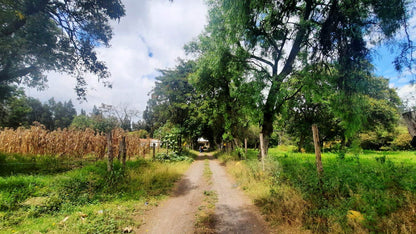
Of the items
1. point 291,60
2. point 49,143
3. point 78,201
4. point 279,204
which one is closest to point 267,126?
point 291,60

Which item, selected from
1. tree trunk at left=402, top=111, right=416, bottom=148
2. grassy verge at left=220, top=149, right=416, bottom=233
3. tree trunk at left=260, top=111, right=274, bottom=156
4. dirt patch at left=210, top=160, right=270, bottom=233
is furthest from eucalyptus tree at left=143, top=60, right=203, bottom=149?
tree trunk at left=402, top=111, right=416, bottom=148

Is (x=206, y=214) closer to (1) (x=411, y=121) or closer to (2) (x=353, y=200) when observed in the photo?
(2) (x=353, y=200)

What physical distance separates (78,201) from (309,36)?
1017 centimetres

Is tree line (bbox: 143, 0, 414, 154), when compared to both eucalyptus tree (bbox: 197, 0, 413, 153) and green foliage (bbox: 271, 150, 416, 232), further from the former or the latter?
green foliage (bbox: 271, 150, 416, 232)

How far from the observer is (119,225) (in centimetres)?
378

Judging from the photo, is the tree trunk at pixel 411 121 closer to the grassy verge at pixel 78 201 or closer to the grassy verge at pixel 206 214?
the grassy verge at pixel 206 214

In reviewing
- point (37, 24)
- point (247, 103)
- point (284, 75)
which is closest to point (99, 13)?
point (37, 24)

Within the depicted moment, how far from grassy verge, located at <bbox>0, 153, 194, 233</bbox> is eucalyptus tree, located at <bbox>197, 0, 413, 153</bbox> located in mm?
6685

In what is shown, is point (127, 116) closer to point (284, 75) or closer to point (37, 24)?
point (37, 24)

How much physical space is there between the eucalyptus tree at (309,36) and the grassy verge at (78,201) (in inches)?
263

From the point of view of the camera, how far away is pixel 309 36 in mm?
6758

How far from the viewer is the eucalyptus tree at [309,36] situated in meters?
4.30

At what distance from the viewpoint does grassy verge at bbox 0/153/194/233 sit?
3621 mm

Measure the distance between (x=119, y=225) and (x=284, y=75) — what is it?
8779 millimetres
